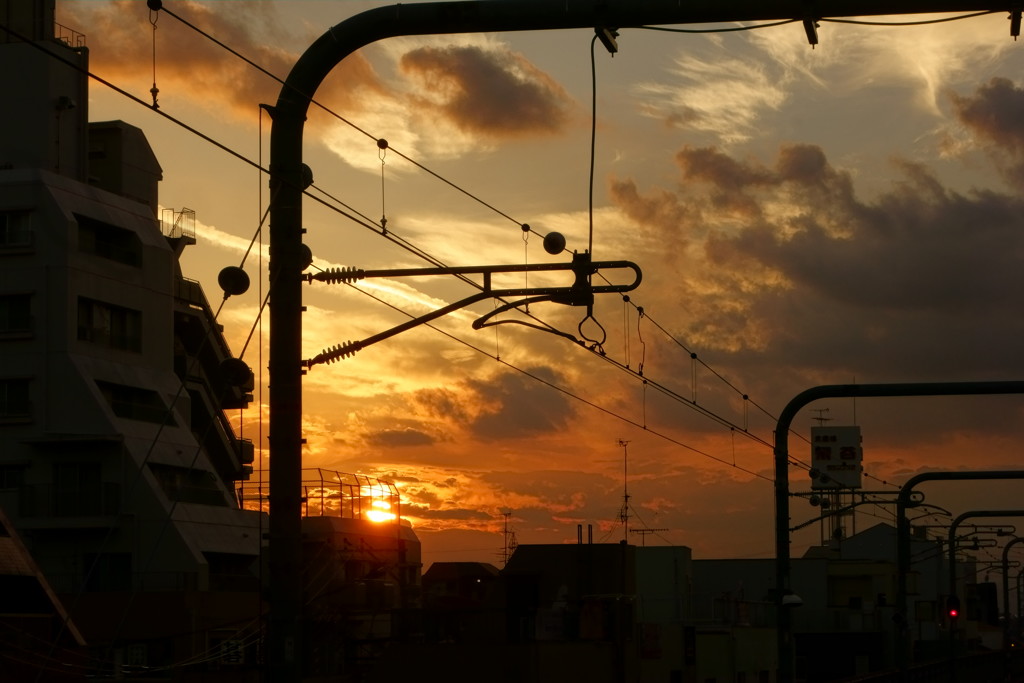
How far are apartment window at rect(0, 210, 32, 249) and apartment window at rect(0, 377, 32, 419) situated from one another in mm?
5807

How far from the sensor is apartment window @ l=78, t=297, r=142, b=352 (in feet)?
203

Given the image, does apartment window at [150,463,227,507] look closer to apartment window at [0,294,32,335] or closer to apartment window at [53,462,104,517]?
apartment window at [53,462,104,517]

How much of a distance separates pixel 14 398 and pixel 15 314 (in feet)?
11.9

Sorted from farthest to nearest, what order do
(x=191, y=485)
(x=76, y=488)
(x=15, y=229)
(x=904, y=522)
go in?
(x=191, y=485) < (x=76, y=488) < (x=15, y=229) < (x=904, y=522)

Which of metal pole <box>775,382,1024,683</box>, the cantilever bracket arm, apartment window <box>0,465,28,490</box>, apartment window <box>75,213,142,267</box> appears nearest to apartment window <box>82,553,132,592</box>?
apartment window <box>0,465,28,490</box>

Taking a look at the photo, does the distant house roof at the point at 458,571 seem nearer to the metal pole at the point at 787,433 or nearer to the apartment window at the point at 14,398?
the apartment window at the point at 14,398

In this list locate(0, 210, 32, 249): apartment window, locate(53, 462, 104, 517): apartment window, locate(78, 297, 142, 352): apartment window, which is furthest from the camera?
locate(78, 297, 142, 352): apartment window

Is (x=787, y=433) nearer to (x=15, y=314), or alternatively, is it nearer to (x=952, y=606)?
(x=952, y=606)

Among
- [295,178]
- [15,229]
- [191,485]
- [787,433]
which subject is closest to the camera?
[295,178]

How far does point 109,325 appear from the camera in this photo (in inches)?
2507

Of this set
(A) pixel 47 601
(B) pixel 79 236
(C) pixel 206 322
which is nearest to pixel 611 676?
(A) pixel 47 601

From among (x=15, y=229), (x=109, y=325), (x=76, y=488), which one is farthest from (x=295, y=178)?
(x=109, y=325)

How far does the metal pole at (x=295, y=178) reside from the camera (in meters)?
13.0

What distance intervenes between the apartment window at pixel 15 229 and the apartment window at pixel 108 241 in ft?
7.19
